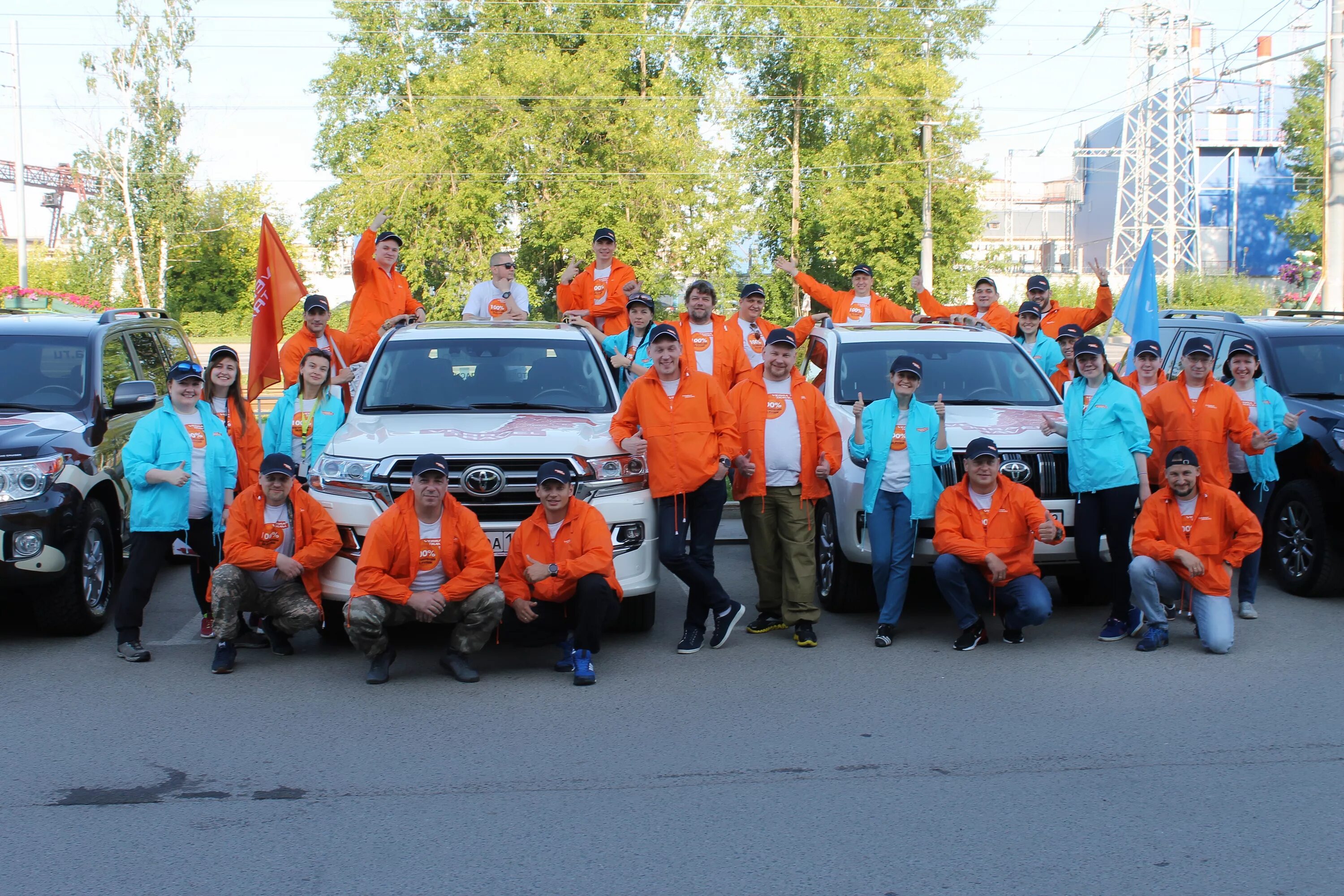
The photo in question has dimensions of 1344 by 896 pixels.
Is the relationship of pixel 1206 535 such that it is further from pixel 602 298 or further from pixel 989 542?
pixel 602 298

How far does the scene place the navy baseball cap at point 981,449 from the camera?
7020 millimetres

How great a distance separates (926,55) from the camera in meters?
46.2

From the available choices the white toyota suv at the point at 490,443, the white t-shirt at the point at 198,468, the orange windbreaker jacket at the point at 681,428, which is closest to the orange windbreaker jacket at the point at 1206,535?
the orange windbreaker jacket at the point at 681,428

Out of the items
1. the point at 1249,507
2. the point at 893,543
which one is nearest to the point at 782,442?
the point at 893,543

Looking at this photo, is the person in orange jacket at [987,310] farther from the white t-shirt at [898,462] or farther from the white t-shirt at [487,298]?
the white t-shirt at [898,462]

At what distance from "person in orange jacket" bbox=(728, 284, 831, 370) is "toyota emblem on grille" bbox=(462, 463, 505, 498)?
301 cm

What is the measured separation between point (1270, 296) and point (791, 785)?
5245 centimetres

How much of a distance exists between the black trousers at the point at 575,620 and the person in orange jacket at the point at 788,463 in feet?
3.56

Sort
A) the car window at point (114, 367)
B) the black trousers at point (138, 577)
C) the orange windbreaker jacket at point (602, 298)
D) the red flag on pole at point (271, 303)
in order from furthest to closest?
the orange windbreaker jacket at point (602, 298) → the red flag on pole at point (271, 303) → the car window at point (114, 367) → the black trousers at point (138, 577)

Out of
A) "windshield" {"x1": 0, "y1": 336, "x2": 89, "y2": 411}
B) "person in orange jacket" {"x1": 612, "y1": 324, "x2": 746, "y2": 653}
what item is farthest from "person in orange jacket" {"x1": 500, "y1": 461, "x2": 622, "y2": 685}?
"windshield" {"x1": 0, "y1": 336, "x2": 89, "y2": 411}

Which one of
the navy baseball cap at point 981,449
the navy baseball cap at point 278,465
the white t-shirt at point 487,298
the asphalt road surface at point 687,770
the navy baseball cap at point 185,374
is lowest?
the asphalt road surface at point 687,770

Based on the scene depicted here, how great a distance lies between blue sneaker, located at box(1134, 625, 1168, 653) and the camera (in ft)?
23.3

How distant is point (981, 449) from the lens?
704 centimetres

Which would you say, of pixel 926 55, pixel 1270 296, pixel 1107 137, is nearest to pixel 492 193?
pixel 926 55
